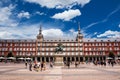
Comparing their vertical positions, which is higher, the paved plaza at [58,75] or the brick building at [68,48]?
the brick building at [68,48]

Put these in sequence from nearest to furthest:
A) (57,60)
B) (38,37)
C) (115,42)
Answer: (57,60) → (115,42) → (38,37)

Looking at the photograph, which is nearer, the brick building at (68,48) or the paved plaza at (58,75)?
the paved plaza at (58,75)

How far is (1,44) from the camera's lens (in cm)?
10988

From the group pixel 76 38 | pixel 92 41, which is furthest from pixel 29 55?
pixel 92 41

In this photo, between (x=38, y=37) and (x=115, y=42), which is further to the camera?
(x=38, y=37)

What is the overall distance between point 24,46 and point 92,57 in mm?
39708

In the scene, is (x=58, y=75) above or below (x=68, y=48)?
below

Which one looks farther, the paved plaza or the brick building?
the brick building

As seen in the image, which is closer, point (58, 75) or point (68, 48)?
point (58, 75)

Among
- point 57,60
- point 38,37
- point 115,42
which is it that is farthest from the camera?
point 38,37

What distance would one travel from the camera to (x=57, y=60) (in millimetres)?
46719

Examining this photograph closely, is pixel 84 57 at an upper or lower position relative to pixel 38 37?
lower

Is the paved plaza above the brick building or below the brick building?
below

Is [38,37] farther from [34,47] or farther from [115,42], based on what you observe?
[115,42]
